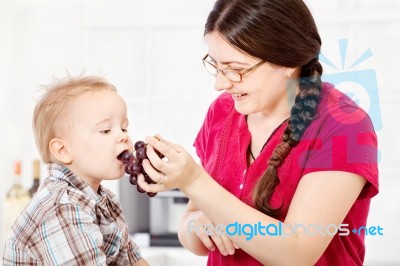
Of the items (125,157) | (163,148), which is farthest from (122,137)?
(163,148)

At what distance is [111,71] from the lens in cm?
205

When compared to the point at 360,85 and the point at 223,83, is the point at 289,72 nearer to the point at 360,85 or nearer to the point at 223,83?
the point at 223,83

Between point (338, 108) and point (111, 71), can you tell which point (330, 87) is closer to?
point (338, 108)

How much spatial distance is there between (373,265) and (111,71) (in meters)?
1.04

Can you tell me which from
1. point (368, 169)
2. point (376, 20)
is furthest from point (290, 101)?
point (376, 20)

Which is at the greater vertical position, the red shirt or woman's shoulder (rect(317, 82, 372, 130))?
woman's shoulder (rect(317, 82, 372, 130))

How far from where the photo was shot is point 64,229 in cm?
100

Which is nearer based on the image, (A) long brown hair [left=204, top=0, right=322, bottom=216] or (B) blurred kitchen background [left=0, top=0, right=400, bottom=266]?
(A) long brown hair [left=204, top=0, right=322, bottom=216]

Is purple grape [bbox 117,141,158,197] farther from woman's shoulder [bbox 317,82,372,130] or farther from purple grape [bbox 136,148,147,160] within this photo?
woman's shoulder [bbox 317,82,372,130]

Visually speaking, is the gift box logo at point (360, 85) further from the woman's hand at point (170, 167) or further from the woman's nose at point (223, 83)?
the woman's hand at point (170, 167)

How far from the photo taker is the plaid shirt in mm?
1006

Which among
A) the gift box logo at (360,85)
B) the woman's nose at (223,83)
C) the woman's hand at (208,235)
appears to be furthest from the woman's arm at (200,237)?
the gift box logo at (360,85)

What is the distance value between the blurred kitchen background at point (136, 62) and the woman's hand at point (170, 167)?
26.2 inches

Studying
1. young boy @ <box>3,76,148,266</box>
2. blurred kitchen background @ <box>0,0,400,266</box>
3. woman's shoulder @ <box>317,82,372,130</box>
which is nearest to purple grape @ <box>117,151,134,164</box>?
young boy @ <box>3,76,148,266</box>
